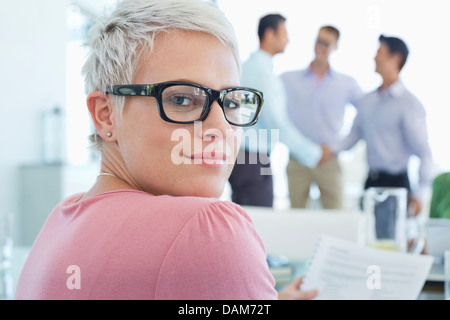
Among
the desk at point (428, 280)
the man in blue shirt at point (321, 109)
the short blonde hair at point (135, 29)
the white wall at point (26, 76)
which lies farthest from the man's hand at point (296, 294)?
the white wall at point (26, 76)

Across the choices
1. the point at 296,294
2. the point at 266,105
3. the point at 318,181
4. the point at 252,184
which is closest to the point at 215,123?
the point at 296,294

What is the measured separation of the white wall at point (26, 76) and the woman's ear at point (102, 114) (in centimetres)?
263

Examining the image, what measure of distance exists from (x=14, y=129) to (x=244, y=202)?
5.98 ft

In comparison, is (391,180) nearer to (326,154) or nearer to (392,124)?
(392,124)

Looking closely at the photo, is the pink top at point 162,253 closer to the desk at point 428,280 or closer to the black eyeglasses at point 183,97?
the black eyeglasses at point 183,97

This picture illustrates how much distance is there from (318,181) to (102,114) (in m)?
2.84

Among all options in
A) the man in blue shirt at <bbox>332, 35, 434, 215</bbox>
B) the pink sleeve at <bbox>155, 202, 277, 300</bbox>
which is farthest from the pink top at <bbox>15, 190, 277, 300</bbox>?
the man in blue shirt at <bbox>332, 35, 434, 215</bbox>

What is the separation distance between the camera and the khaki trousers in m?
3.31

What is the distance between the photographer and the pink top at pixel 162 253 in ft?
1.53

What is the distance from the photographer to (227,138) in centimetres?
59

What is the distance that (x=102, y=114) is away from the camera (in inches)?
24.3

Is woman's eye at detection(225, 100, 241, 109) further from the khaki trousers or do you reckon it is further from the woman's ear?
the khaki trousers
